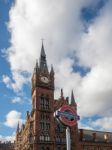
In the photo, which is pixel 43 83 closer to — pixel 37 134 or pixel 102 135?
A: pixel 37 134

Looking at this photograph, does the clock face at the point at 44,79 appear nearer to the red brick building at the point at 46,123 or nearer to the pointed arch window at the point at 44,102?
the red brick building at the point at 46,123

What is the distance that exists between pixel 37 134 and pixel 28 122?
29.6 ft

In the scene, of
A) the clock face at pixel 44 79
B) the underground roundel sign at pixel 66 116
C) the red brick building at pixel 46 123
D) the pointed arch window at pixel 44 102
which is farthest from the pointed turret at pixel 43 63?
the underground roundel sign at pixel 66 116

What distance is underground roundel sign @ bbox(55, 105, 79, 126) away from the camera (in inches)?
1962

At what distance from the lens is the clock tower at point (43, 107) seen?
299 feet

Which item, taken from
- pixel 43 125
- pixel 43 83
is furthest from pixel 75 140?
pixel 43 83

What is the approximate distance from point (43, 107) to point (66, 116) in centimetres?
4515

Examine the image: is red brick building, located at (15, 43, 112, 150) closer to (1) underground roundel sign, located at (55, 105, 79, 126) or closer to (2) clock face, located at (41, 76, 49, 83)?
(2) clock face, located at (41, 76, 49, 83)

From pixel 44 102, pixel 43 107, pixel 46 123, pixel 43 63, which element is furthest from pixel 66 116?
pixel 43 63

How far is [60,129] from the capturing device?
96375 millimetres

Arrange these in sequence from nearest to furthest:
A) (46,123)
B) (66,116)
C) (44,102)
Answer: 1. (66,116)
2. (46,123)
3. (44,102)

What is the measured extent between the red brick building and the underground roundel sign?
3713 cm

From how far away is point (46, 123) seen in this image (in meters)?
94.1

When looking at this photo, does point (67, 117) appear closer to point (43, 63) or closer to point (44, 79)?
→ point (44, 79)
